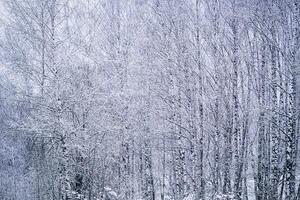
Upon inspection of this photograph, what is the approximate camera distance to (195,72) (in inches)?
469

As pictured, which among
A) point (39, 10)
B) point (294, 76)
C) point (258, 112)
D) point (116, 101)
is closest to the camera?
point (39, 10)

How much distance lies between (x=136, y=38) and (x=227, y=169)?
7.00m

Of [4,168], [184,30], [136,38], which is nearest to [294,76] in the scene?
[184,30]

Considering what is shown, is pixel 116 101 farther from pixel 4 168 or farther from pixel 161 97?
pixel 4 168

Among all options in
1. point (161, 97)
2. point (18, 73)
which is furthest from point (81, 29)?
point (161, 97)

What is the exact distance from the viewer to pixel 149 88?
42.8 ft

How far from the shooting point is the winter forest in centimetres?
944

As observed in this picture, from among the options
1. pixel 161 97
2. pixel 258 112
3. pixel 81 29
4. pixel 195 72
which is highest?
pixel 81 29

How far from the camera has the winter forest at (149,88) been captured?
9438 mm

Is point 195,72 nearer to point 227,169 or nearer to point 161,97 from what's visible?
point 161,97

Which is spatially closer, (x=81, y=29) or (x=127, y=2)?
(x=81, y=29)

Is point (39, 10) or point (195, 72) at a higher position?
point (39, 10)

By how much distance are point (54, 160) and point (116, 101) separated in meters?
3.36

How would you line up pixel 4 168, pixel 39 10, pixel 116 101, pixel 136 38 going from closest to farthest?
pixel 39 10 → pixel 116 101 → pixel 136 38 → pixel 4 168
